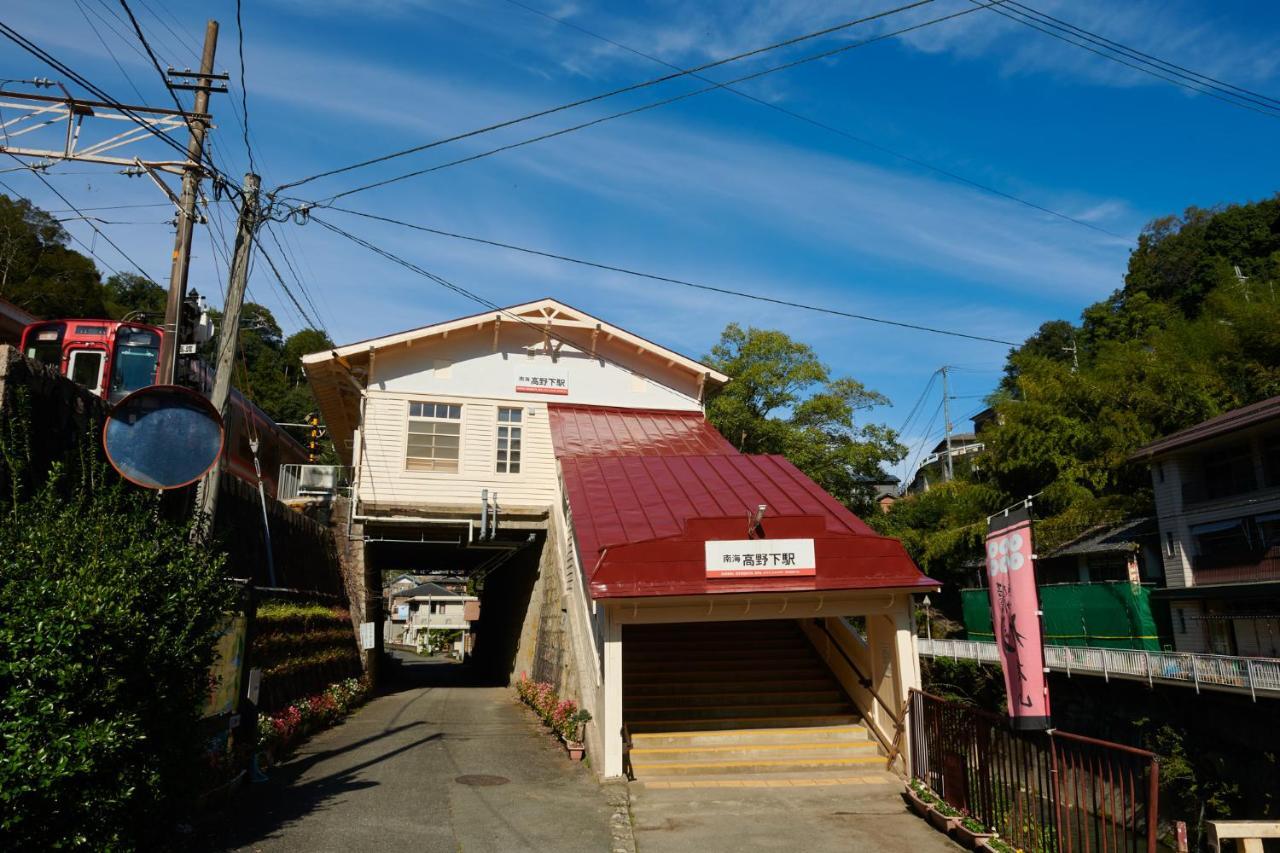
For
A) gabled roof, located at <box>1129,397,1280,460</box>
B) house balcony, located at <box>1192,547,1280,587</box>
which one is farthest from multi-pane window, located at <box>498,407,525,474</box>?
house balcony, located at <box>1192,547,1280,587</box>

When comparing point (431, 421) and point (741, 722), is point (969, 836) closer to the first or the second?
point (741, 722)

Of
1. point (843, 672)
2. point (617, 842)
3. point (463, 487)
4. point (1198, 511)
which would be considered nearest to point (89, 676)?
point (617, 842)

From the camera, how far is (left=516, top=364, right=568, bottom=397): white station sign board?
22266 millimetres

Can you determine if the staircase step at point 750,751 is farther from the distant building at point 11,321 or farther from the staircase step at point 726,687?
the distant building at point 11,321

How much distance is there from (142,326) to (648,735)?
15.4 m

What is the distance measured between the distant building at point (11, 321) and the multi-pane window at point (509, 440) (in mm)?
16838

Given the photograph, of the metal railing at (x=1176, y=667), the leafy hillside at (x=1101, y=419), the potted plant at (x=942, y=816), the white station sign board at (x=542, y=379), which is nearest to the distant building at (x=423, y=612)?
the leafy hillside at (x=1101, y=419)

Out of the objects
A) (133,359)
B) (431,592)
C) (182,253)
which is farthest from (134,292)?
(182,253)

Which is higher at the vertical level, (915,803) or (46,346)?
(46,346)

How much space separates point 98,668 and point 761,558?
8.82 metres

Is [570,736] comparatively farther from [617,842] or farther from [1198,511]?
[1198,511]

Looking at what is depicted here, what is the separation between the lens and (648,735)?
42.5 ft

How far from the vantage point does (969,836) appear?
348 inches

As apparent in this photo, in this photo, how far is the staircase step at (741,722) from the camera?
1335cm
